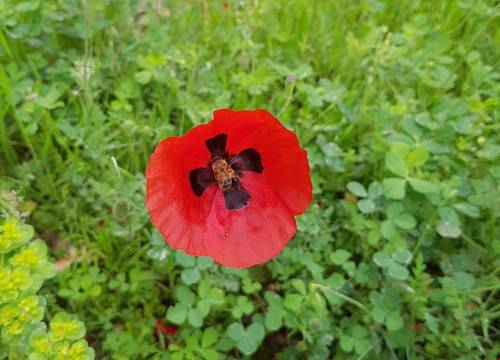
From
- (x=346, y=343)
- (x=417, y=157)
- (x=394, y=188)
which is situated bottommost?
(x=346, y=343)

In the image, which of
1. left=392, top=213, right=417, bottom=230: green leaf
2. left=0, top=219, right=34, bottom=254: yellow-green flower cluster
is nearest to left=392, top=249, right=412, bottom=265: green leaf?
left=392, top=213, right=417, bottom=230: green leaf

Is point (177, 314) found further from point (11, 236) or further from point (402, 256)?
point (402, 256)

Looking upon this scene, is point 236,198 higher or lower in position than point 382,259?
higher

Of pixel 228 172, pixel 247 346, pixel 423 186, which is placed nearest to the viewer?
pixel 228 172

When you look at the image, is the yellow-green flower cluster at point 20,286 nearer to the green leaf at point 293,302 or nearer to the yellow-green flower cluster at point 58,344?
the yellow-green flower cluster at point 58,344

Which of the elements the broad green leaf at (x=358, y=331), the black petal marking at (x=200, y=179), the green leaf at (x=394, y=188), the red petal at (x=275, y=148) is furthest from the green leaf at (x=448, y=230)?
the black petal marking at (x=200, y=179)

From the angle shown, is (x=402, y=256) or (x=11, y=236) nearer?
(x=11, y=236)

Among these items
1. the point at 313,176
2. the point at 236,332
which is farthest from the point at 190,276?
the point at 313,176
